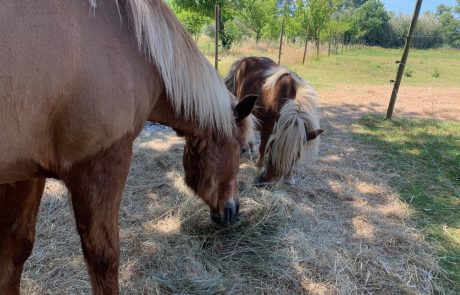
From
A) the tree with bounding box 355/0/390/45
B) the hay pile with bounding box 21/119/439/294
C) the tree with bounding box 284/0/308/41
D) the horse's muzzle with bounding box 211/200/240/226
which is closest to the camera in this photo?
the horse's muzzle with bounding box 211/200/240/226

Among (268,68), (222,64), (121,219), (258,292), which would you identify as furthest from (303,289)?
(222,64)

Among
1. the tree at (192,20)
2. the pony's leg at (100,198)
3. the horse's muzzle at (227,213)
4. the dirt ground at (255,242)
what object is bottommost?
the dirt ground at (255,242)

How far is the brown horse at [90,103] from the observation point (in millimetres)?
1048

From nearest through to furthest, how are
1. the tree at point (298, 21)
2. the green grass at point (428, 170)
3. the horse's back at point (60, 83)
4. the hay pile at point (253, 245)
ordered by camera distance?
1. the horse's back at point (60, 83)
2. the hay pile at point (253, 245)
3. the green grass at point (428, 170)
4. the tree at point (298, 21)

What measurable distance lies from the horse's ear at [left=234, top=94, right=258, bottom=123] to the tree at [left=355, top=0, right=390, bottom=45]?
4380cm

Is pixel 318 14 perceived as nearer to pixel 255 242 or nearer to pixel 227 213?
pixel 255 242

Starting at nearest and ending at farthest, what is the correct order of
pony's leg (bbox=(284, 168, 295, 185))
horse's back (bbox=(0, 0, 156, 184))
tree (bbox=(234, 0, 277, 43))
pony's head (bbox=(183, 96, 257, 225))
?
horse's back (bbox=(0, 0, 156, 184)) < pony's head (bbox=(183, 96, 257, 225)) < pony's leg (bbox=(284, 168, 295, 185)) < tree (bbox=(234, 0, 277, 43))

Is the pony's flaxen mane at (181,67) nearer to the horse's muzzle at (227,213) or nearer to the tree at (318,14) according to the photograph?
the horse's muzzle at (227,213)

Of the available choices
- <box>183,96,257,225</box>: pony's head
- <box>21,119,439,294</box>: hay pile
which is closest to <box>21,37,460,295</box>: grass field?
<box>21,119,439,294</box>: hay pile

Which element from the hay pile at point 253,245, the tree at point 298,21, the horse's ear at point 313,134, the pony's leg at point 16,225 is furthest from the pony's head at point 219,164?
the tree at point 298,21

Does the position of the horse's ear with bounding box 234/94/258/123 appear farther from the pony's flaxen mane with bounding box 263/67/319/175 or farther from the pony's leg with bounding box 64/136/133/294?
the pony's flaxen mane with bounding box 263/67/319/175

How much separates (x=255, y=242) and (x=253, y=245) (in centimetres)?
3

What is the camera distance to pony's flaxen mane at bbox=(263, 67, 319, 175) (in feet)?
11.2

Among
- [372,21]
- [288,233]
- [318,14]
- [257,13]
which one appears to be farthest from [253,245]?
[372,21]
